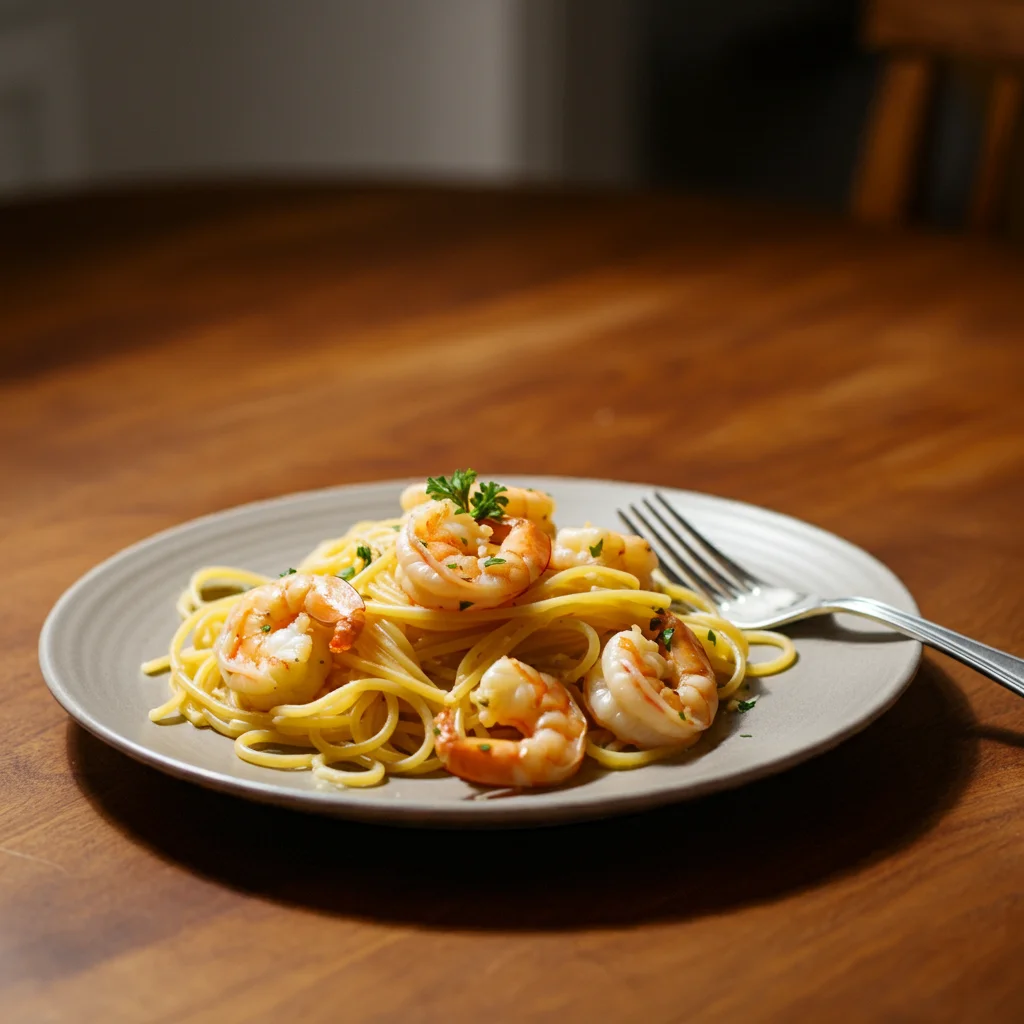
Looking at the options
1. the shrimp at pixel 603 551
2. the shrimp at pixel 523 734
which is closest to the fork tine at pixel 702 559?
the shrimp at pixel 603 551

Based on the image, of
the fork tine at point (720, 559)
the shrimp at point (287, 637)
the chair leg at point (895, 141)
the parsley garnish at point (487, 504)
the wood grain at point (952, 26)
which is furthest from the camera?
the chair leg at point (895, 141)

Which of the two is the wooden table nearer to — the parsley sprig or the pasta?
the pasta

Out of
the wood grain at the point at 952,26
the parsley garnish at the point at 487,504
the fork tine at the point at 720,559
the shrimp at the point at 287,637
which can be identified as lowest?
the fork tine at the point at 720,559

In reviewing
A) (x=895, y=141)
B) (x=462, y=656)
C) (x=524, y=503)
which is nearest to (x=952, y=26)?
(x=895, y=141)

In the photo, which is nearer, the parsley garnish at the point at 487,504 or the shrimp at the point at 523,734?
the shrimp at the point at 523,734

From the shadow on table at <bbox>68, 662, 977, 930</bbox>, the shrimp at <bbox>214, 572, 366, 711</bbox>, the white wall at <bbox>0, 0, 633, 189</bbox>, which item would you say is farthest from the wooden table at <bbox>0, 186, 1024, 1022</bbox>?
the white wall at <bbox>0, 0, 633, 189</bbox>

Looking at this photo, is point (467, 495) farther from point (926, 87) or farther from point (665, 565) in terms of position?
point (926, 87)

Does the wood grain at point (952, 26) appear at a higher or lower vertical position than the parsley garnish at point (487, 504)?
higher

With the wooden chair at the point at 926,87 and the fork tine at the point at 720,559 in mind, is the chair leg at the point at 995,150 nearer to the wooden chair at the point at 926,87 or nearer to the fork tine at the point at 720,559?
the wooden chair at the point at 926,87

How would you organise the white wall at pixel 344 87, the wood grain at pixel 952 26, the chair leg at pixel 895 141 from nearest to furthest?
the wood grain at pixel 952 26, the chair leg at pixel 895 141, the white wall at pixel 344 87
